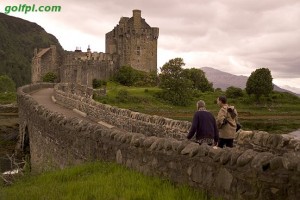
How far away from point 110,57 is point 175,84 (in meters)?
16.0

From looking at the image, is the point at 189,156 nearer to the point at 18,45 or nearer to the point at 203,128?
the point at 203,128

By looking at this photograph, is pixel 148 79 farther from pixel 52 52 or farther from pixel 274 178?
pixel 274 178

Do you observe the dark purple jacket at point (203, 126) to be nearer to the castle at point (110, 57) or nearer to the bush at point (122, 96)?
the bush at point (122, 96)

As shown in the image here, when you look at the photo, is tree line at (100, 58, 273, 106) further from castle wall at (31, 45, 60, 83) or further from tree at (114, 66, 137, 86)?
castle wall at (31, 45, 60, 83)

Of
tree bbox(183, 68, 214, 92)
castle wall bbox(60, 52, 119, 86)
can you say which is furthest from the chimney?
Result: tree bbox(183, 68, 214, 92)

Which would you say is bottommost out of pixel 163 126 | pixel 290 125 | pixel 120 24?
pixel 290 125

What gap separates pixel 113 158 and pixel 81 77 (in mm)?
62431

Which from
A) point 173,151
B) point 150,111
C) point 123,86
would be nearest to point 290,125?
point 150,111

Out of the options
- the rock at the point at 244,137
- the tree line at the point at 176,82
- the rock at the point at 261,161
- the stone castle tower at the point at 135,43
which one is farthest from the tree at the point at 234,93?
the rock at the point at 261,161

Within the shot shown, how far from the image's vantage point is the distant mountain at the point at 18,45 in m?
146

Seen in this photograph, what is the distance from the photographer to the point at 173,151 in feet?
21.9

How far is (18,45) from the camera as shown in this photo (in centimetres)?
16825

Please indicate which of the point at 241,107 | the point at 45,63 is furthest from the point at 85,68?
the point at 241,107

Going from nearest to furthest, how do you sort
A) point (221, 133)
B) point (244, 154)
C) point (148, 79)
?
point (244, 154) < point (221, 133) < point (148, 79)
